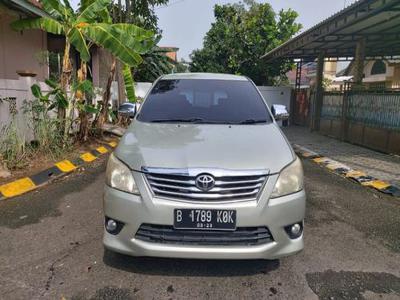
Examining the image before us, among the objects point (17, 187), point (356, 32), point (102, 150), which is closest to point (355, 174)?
point (102, 150)

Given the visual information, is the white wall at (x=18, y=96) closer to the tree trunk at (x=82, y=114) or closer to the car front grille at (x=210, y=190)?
the tree trunk at (x=82, y=114)

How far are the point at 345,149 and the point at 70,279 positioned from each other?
31.3ft

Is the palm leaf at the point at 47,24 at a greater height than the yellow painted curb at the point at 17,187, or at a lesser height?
greater

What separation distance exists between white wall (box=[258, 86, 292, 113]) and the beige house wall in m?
12.0

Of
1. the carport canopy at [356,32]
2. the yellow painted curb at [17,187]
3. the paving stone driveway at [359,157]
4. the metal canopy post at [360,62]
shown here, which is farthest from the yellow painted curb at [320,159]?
the yellow painted curb at [17,187]

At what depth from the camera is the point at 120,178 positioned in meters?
3.12

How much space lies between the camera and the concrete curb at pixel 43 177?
570 centimetres

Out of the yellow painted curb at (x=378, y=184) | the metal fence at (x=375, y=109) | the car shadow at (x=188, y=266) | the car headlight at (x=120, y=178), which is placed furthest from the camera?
the metal fence at (x=375, y=109)

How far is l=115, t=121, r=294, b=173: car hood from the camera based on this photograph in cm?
306

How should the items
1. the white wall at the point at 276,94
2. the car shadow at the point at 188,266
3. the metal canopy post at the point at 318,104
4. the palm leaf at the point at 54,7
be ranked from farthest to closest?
1. the white wall at the point at 276,94
2. the metal canopy post at the point at 318,104
3. the palm leaf at the point at 54,7
4. the car shadow at the point at 188,266

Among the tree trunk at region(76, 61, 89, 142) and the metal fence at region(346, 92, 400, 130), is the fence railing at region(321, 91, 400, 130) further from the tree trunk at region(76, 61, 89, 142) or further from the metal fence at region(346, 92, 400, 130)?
the tree trunk at region(76, 61, 89, 142)

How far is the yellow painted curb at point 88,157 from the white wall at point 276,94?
1373 cm

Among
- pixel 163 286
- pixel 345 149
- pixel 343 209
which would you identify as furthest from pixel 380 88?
pixel 163 286

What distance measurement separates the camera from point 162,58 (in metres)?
22.0
